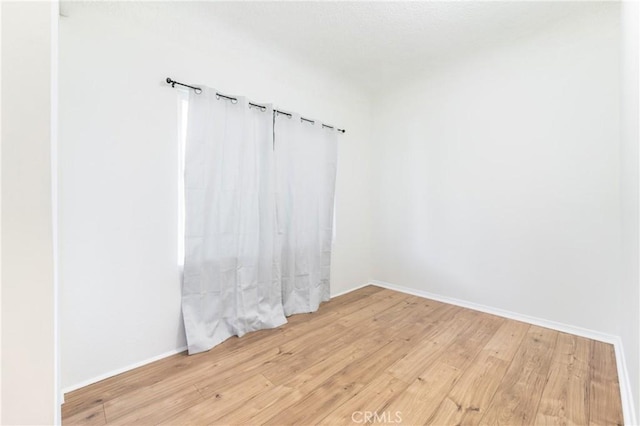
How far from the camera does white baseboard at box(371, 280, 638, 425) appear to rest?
1.40 meters

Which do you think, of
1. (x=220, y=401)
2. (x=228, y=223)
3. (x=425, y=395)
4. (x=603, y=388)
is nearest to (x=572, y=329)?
(x=603, y=388)

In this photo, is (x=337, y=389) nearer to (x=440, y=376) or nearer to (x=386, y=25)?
(x=440, y=376)

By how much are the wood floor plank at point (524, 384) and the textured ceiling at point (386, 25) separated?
2506 mm

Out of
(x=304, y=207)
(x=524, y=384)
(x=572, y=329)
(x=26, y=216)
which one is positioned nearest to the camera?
(x=26, y=216)

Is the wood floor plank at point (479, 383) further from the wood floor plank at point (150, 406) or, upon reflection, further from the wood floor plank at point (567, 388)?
the wood floor plank at point (150, 406)

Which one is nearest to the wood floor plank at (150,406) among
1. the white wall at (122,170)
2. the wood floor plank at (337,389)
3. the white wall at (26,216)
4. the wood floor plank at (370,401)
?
the white wall at (122,170)

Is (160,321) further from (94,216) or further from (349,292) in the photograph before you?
(349,292)

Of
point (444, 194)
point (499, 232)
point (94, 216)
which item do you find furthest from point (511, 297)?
point (94, 216)

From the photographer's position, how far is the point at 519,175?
Answer: 2467 millimetres

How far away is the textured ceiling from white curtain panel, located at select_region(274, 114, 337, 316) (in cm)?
68

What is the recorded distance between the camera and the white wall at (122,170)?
1.60m

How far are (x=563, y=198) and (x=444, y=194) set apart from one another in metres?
0.98

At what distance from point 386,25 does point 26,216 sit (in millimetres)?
2428

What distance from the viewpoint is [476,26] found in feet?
7.04
